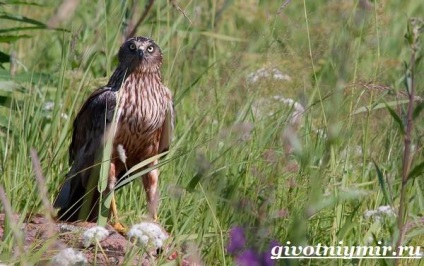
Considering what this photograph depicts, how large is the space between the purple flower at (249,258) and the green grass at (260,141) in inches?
2.0

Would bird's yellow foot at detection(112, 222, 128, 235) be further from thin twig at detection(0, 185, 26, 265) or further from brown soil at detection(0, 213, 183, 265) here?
thin twig at detection(0, 185, 26, 265)

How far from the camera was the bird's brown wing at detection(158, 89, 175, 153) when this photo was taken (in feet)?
18.1

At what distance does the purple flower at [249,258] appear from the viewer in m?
3.09

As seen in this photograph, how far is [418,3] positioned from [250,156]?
3673mm

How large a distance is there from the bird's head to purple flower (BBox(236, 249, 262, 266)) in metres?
2.33

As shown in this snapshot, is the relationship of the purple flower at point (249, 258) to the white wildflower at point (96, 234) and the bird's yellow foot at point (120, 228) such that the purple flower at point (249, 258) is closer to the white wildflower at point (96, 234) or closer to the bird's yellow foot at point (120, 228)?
the white wildflower at point (96, 234)

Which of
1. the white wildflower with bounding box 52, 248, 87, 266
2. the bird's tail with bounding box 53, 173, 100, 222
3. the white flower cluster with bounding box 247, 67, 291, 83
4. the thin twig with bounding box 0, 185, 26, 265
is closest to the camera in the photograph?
the thin twig with bounding box 0, 185, 26, 265

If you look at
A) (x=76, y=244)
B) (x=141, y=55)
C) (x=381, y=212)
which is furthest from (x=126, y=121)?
(x=381, y=212)

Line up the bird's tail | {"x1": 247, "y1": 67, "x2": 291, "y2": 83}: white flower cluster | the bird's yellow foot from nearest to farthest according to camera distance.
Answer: the bird's yellow foot < the bird's tail < {"x1": 247, "y1": 67, "x2": 291, "y2": 83}: white flower cluster

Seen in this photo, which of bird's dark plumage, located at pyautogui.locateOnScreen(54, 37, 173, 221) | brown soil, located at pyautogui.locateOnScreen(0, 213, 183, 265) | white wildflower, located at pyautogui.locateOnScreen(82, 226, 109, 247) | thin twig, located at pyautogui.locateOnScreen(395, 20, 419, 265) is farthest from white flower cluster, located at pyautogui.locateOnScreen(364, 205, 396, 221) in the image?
bird's dark plumage, located at pyautogui.locateOnScreen(54, 37, 173, 221)

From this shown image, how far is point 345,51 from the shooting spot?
2658 millimetres

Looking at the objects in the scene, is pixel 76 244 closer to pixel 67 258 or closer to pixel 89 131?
pixel 67 258

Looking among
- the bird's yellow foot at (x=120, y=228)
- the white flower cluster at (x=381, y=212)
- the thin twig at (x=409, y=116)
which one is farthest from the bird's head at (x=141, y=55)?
the thin twig at (x=409, y=116)

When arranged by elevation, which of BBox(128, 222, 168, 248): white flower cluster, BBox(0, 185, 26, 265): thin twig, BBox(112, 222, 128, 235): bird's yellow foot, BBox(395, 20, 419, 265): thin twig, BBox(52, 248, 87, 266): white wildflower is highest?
BBox(395, 20, 419, 265): thin twig
